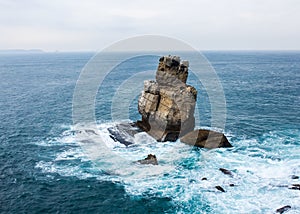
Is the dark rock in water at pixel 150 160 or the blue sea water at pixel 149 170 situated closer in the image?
the blue sea water at pixel 149 170

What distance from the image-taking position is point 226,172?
46.1 meters

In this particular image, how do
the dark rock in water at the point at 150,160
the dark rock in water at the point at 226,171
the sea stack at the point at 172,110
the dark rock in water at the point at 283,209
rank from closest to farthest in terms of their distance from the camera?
the dark rock in water at the point at 283,209, the dark rock in water at the point at 226,171, the dark rock in water at the point at 150,160, the sea stack at the point at 172,110

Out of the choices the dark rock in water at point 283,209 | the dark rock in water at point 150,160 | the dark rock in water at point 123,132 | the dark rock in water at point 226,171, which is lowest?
the dark rock in water at point 283,209

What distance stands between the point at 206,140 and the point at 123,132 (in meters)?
18.4

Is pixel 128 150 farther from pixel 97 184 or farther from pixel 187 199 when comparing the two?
pixel 187 199

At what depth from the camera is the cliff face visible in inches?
2400

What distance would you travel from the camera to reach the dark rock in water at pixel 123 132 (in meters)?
60.6

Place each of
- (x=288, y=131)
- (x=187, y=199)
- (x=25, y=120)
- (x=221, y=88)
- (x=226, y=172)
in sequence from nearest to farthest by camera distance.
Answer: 1. (x=187, y=199)
2. (x=226, y=172)
3. (x=288, y=131)
4. (x=25, y=120)
5. (x=221, y=88)

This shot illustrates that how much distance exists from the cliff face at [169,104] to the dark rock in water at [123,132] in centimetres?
209

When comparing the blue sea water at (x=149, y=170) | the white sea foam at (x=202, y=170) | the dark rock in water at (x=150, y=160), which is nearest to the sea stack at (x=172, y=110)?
the white sea foam at (x=202, y=170)

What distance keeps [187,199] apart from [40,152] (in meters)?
31.1

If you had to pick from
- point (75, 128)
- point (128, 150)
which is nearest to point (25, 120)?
point (75, 128)

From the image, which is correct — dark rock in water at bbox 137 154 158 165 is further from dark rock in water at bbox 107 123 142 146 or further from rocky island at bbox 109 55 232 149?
rocky island at bbox 109 55 232 149

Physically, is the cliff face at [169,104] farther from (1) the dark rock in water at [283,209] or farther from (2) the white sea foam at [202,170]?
(1) the dark rock in water at [283,209]
